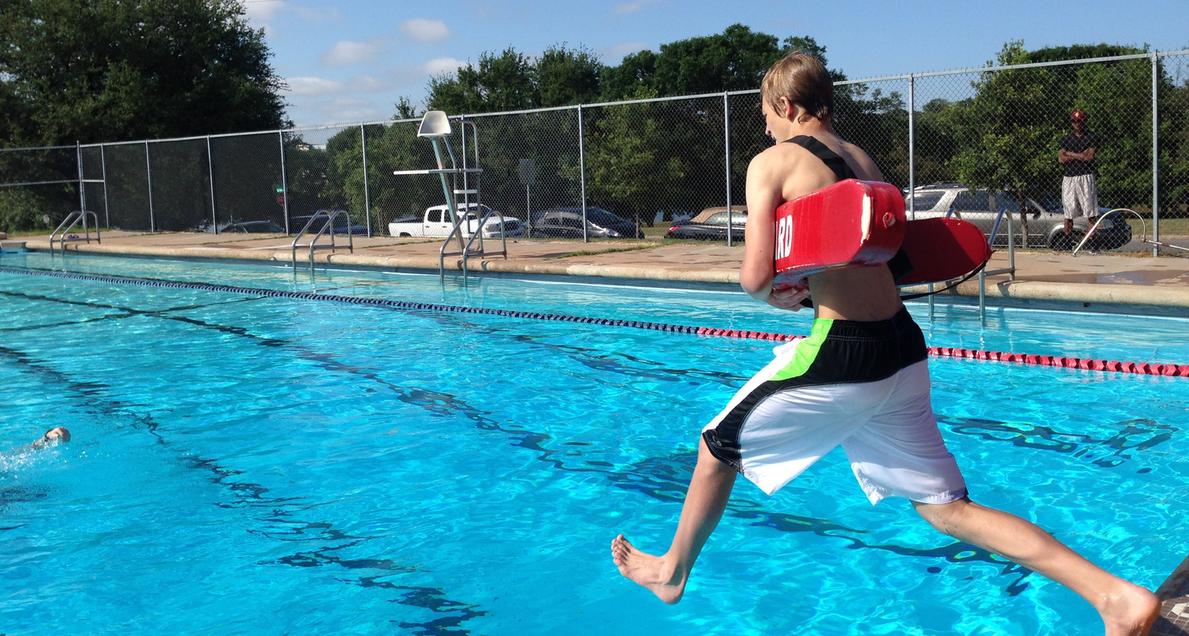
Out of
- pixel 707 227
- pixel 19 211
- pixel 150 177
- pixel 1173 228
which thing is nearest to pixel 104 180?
pixel 150 177

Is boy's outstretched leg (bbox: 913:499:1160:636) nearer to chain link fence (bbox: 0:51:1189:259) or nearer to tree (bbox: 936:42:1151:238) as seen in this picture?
chain link fence (bbox: 0:51:1189:259)

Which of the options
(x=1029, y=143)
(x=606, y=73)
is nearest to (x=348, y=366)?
(x=1029, y=143)

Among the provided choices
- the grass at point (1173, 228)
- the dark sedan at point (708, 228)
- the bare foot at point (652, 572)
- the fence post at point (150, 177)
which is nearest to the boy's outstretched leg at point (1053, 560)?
the bare foot at point (652, 572)

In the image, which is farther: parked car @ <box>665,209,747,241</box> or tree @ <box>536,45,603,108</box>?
tree @ <box>536,45,603,108</box>

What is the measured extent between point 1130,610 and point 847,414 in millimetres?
744

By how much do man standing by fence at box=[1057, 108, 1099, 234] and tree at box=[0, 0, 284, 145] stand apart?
27.8 meters

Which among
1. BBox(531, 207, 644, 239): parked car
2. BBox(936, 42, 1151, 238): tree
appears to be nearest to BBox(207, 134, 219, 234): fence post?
BBox(531, 207, 644, 239): parked car

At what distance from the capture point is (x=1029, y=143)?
1672cm

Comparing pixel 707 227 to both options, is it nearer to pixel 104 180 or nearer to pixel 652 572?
pixel 104 180

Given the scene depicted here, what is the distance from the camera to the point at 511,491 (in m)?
4.92

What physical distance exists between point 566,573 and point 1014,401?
3524 mm

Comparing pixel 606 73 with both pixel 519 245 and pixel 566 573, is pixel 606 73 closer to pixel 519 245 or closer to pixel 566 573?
pixel 519 245

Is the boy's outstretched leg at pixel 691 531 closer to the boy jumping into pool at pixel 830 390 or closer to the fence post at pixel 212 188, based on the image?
the boy jumping into pool at pixel 830 390

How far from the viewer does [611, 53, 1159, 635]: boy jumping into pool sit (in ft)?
8.55
